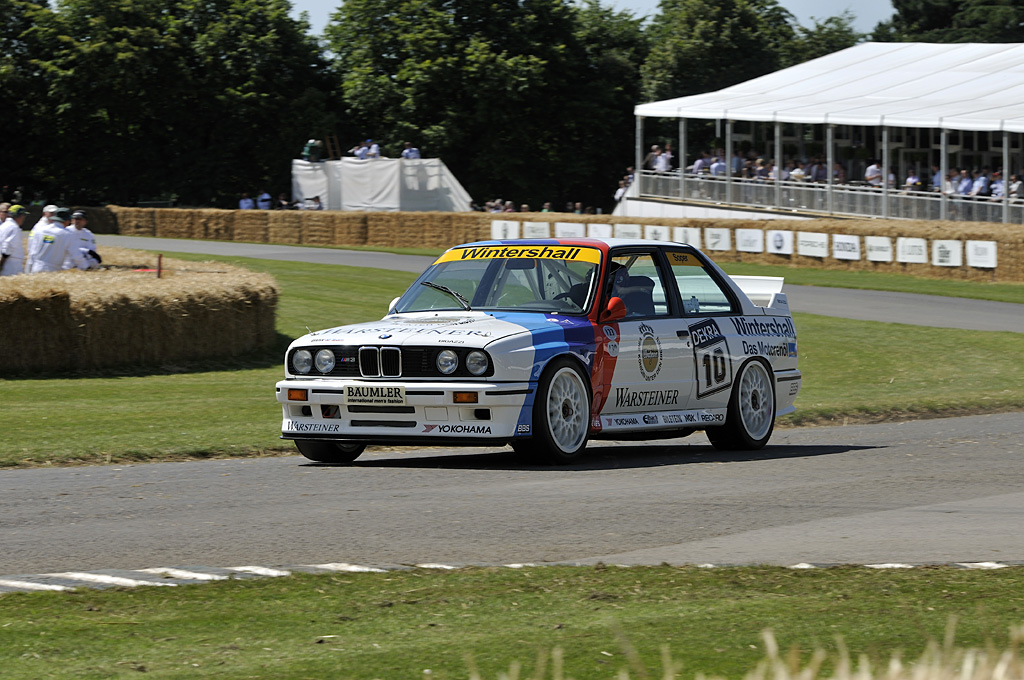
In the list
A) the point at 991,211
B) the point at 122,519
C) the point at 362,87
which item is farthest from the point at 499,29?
the point at 122,519

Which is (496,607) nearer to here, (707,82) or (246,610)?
(246,610)

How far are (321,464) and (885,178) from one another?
34016 mm

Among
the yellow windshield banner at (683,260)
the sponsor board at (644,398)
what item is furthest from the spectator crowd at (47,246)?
the sponsor board at (644,398)

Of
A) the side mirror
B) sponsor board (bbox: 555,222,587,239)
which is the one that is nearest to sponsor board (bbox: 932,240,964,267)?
sponsor board (bbox: 555,222,587,239)

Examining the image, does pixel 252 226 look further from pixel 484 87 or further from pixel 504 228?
pixel 484 87

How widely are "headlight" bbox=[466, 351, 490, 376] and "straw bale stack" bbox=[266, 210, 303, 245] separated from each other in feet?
117

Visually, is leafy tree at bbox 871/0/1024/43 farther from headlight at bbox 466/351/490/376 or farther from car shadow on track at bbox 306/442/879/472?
headlight at bbox 466/351/490/376

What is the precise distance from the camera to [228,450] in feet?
37.5

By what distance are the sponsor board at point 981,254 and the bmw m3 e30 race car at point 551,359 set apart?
21.3 meters

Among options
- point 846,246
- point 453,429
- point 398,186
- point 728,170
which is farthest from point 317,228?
point 453,429

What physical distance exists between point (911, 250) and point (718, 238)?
5.33 metres

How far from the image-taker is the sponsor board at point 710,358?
11.4 meters

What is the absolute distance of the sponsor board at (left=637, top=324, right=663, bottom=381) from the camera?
36.0ft

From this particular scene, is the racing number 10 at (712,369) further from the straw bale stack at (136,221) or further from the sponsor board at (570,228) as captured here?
the straw bale stack at (136,221)
